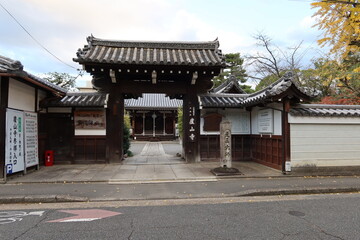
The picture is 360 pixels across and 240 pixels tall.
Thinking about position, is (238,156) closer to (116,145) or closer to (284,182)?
(284,182)

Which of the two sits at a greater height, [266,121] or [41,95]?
[41,95]

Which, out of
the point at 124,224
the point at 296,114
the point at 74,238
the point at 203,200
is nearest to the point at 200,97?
the point at 296,114

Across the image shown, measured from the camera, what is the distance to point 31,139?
920 centimetres

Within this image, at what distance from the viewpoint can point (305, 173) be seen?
29.1 ft

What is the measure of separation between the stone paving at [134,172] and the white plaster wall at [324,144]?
1.20 m

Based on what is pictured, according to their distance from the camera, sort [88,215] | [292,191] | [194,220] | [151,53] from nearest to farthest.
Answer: [194,220] → [88,215] → [292,191] → [151,53]

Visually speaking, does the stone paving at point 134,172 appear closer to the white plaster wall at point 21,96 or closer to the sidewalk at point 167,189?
the sidewalk at point 167,189

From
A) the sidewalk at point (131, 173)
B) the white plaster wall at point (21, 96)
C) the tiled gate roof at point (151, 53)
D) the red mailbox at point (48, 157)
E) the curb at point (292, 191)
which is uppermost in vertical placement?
the tiled gate roof at point (151, 53)

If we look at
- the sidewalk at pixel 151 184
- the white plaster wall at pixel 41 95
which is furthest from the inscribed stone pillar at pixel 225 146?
the white plaster wall at pixel 41 95

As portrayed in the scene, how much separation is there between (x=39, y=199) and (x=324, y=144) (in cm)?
984

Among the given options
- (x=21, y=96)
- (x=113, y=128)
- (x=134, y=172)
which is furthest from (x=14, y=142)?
(x=134, y=172)

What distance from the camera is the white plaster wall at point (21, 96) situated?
8.16 m

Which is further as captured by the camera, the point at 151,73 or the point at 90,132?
the point at 90,132

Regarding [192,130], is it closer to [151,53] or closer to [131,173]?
[131,173]
